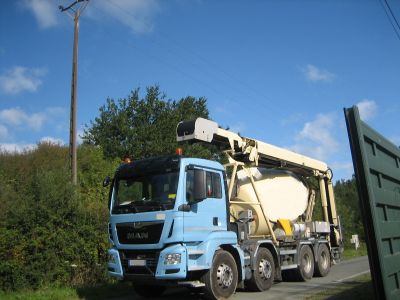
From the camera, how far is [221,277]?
912 cm

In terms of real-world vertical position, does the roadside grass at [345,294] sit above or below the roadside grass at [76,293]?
below

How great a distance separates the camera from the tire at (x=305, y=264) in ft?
42.2

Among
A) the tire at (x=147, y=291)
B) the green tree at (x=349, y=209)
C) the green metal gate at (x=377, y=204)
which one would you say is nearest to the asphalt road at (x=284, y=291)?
the tire at (x=147, y=291)

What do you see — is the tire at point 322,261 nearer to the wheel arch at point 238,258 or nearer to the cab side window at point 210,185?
the wheel arch at point 238,258

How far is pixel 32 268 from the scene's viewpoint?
471 inches

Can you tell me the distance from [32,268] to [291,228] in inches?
293

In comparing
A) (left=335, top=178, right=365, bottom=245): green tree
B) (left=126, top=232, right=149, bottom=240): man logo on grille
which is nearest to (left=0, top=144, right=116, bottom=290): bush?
(left=126, top=232, right=149, bottom=240): man logo on grille

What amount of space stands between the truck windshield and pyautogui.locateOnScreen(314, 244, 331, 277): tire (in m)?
7.12

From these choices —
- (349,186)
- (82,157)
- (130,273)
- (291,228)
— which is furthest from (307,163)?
(349,186)

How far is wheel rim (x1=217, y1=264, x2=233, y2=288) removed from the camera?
358 inches

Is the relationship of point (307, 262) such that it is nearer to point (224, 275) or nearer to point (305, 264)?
point (305, 264)

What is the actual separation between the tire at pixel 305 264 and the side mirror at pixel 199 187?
17.8 feet

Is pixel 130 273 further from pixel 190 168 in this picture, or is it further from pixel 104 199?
pixel 104 199

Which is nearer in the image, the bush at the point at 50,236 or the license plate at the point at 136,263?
the license plate at the point at 136,263
